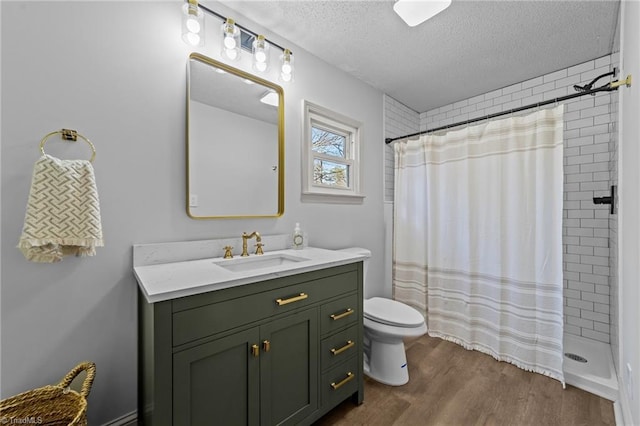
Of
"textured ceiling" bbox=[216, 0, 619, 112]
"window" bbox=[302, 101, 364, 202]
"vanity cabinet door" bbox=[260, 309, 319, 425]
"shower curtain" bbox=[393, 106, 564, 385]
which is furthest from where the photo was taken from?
"window" bbox=[302, 101, 364, 202]

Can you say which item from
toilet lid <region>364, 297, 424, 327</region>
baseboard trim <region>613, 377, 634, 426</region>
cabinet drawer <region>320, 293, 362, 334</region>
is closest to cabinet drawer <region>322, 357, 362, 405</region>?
cabinet drawer <region>320, 293, 362, 334</region>

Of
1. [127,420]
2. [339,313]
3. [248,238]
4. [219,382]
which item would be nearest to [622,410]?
[339,313]

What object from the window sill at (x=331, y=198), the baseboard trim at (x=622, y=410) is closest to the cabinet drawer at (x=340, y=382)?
Result: the window sill at (x=331, y=198)

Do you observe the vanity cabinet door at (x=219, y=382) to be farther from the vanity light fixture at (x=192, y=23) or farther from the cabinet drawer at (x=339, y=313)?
the vanity light fixture at (x=192, y=23)

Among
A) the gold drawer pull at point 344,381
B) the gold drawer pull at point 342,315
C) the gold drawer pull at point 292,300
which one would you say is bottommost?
the gold drawer pull at point 344,381

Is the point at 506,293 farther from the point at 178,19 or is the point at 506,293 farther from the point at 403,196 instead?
the point at 178,19

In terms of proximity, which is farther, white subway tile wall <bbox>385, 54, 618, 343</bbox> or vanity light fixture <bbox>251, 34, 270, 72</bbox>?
white subway tile wall <bbox>385, 54, 618, 343</bbox>

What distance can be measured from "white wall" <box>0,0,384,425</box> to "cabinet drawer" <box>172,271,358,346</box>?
55cm

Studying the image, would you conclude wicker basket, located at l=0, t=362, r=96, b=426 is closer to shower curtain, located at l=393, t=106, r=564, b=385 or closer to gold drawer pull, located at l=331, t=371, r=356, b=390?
gold drawer pull, located at l=331, t=371, r=356, b=390

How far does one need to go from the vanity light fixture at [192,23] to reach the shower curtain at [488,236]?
195cm

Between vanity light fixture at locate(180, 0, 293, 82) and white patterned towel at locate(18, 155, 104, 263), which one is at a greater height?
vanity light fixture at locate(180, 0, 293, 82)

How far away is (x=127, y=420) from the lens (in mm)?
1338

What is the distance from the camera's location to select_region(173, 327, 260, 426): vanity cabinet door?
39.8 inches

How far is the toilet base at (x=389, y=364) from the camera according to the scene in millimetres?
1852
